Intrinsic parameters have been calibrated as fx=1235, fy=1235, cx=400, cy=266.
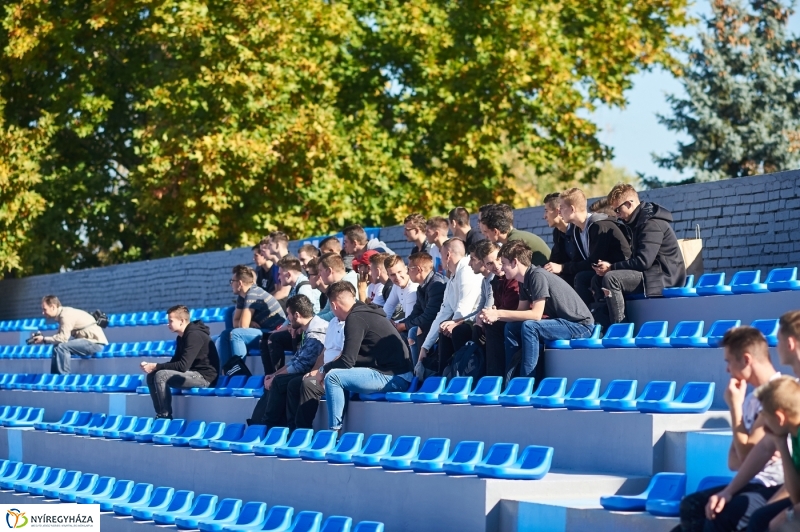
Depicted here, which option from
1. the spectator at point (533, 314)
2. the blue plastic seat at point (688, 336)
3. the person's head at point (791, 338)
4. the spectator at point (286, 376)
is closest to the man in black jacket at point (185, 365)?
the spectator at point (286, 376)

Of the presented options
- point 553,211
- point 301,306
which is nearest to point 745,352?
point 553,211

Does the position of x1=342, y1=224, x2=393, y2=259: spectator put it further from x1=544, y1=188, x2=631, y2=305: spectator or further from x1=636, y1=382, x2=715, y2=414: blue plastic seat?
x1=636, y1=382, x2=715, y2=414: blue plastic seat

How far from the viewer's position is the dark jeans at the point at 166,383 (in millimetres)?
9641

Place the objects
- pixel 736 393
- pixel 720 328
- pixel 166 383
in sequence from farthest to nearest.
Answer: pixel 166 383 < pixel 720 328 < pixel 736 393

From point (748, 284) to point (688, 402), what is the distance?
1.70 metres

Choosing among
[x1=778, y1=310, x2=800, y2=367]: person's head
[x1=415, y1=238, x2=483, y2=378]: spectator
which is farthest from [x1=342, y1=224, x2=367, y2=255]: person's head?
[x1=778, y1=310, x2=800, y2=367]: person's head

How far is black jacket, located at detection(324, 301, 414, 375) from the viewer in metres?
7.57

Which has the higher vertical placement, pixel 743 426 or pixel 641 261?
pixel 641 261

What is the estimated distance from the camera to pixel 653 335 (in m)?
7.00

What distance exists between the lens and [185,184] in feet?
58.9

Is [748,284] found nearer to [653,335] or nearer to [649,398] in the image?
[653,335]

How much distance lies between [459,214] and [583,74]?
1164 centimetres

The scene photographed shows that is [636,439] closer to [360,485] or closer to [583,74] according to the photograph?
[360,485]

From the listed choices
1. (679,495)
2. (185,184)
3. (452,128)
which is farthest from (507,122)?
(679,495)
